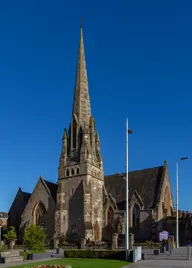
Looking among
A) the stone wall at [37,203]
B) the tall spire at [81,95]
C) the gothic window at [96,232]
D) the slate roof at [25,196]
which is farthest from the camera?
the slate roof at [25,196]

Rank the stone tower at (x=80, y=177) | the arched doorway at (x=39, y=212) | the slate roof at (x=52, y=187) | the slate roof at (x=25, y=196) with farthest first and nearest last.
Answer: the slate roof at (x=25, y=196) < the slate roof at (x=52, y=187) < the arched doorway at (x=39, y=212) < the stone tower at (x=80, y=177)

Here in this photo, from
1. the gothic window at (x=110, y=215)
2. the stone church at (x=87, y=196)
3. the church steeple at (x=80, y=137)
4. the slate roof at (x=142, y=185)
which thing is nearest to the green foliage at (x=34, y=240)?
the stone church at (x=87, y=196)

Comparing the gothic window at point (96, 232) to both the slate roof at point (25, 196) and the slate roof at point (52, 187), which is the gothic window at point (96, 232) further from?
the slate roof at point (25, 196)

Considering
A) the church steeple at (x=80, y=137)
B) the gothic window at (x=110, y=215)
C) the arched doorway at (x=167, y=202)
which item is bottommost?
the gothic window at (x=110, y=215)

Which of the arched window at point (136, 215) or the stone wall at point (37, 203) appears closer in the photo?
the arched window at point (136, 215)

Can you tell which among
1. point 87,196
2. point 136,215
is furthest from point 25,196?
point 136,215

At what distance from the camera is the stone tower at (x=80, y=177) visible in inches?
2347

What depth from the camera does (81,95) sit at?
69188 mm

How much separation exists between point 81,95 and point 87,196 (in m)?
19.9

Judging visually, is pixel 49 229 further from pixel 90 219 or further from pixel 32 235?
pixel 32 235

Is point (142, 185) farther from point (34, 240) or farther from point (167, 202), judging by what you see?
point (34, 240)

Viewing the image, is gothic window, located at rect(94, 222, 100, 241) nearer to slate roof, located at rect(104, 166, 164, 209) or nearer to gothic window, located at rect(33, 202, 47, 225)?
slate roof, located at rect(104, 166, 164, 209)

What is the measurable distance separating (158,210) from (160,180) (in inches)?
243

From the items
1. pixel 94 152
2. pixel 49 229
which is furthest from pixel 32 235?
pixel 94 152
